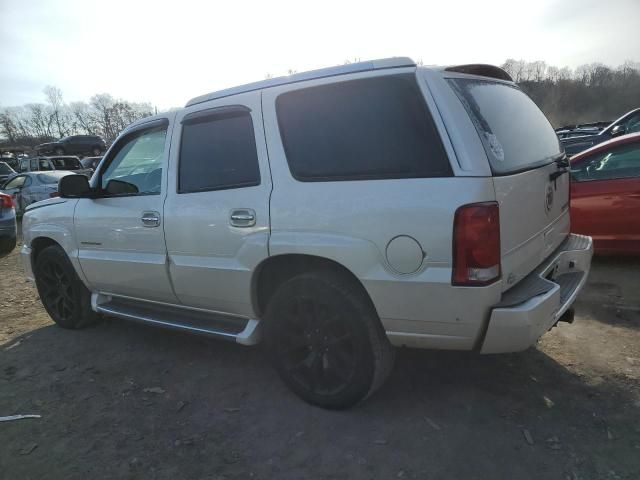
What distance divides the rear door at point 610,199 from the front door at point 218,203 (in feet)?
13.2

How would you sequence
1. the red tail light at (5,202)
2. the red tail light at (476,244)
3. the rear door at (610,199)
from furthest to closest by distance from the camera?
1. the red tail light at (5,202)
2. the rear door at (610,199)
3. the red tail light at (476,244)

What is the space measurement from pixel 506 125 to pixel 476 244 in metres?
0.88

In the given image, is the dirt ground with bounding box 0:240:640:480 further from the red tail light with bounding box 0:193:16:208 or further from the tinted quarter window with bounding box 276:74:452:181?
the red tail light with bounding box 0:193:16:208

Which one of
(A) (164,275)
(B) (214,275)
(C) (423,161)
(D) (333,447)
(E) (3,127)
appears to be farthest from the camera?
(E) (3,127)

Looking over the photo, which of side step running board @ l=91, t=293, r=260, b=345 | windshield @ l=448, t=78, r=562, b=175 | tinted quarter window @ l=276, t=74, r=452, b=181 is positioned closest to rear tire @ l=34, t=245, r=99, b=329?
side step running board @ l=91, t=293, r=260, b=345

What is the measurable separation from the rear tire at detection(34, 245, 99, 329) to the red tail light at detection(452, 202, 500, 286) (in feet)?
12.0

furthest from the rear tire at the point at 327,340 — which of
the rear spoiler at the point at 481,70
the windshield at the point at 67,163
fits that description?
the windshield at the point at 67,163

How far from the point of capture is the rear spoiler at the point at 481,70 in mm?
2695

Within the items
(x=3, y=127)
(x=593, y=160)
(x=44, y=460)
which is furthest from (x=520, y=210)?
(x=3, y=127)

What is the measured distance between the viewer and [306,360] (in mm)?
2947

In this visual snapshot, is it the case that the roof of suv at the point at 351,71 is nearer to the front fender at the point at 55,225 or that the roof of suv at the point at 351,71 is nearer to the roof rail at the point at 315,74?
the roof rail at the point at 315,74

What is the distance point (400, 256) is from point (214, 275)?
139 cm

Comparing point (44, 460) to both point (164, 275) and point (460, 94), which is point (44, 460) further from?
point (460, 94)

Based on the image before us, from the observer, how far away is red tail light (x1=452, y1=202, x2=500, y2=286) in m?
2.24
